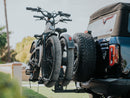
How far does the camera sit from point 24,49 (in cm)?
4572

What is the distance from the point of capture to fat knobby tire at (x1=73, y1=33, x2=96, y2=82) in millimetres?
4164

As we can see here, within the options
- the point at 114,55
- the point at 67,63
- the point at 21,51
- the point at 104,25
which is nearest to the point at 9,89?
the point at 114,55

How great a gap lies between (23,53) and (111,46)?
42593 mm

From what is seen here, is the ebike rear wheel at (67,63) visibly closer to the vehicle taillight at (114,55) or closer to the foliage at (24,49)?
the vehicle taillight at (114,55)

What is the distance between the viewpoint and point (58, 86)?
477 centimetres

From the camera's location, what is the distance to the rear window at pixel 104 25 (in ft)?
14.5

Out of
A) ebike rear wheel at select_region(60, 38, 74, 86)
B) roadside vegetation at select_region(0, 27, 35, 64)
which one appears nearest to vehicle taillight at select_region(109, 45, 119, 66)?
ebike rear wheel at select_region(60, 38, 74, 86)

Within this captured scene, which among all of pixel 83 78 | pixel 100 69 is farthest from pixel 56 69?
pixel 100 69

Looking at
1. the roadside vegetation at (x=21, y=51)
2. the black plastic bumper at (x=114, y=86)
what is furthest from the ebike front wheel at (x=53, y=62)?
the roadside vegetation at (x=21, y=51)

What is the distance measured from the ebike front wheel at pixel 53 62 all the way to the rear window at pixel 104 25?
46.7 inches

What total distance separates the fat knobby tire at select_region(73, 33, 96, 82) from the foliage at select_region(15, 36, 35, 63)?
132 feet

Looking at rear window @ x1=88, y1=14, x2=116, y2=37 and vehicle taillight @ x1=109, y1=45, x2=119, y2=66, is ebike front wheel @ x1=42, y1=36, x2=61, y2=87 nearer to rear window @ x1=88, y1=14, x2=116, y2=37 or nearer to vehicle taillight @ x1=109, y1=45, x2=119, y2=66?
vehicle taillight @ x1=109, y1=45, x2=119, y2=66

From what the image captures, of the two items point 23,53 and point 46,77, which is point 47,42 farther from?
point 23,53

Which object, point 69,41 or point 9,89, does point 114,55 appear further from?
point 9,89
